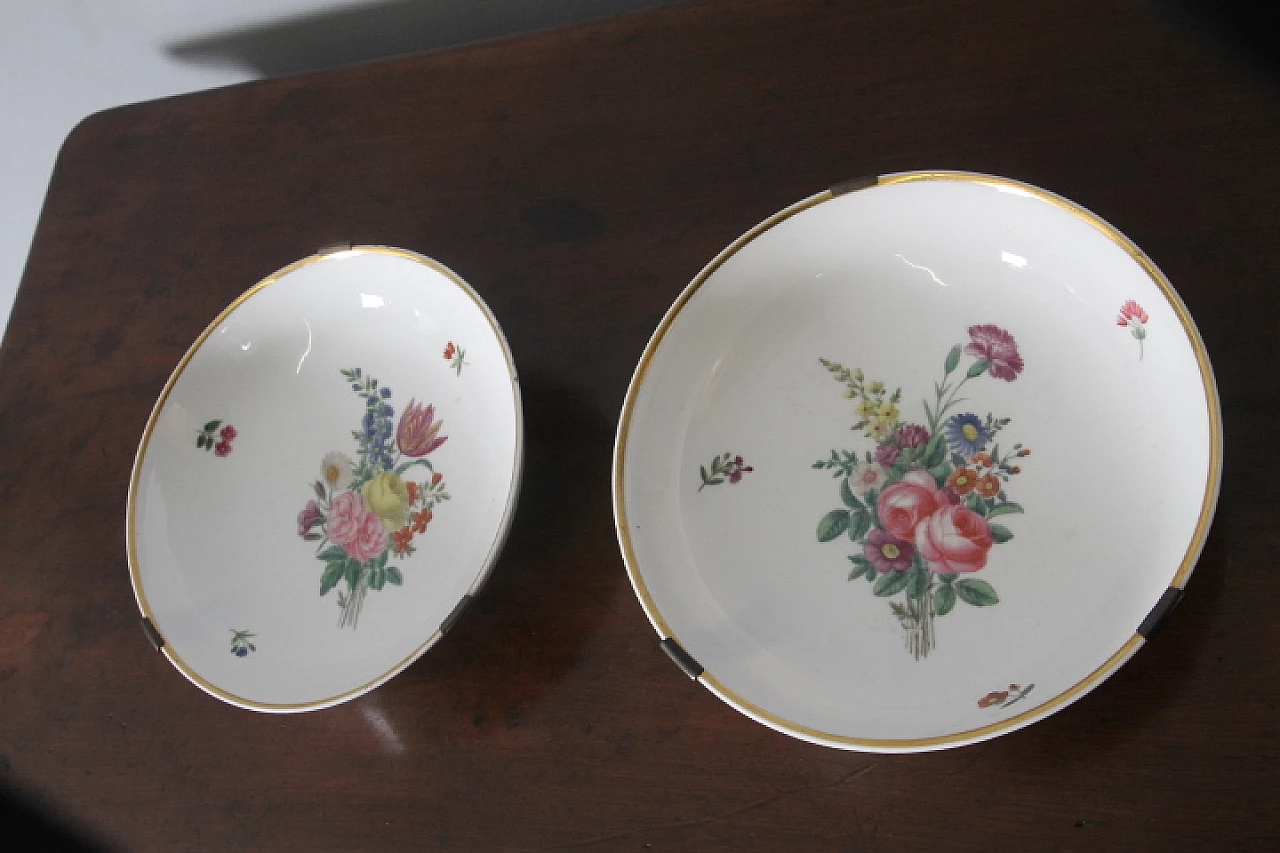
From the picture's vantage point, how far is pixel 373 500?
663 millimetres

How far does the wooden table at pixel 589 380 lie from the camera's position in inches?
19.6

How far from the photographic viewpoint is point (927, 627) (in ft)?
1.74

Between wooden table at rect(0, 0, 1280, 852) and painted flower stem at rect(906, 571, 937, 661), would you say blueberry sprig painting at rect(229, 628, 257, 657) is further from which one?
painted flower stem at rect(906, 571, 937, 661)

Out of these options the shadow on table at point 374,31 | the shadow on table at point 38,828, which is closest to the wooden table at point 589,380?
the shadow on table at point 38,828

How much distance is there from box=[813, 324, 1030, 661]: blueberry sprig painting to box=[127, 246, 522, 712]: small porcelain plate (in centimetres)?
22

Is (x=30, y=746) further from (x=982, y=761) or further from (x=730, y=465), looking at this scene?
(x=982, y=761)

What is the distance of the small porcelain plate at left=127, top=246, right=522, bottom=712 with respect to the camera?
61 centimetres

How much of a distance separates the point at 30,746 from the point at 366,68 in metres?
0.61

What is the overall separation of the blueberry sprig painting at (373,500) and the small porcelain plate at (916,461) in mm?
179

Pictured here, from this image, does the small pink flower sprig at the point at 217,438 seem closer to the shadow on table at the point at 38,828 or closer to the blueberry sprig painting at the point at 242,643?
the blueberry sprig painting at the point at 242,643

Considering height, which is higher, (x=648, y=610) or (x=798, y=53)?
(x=798, y=53)

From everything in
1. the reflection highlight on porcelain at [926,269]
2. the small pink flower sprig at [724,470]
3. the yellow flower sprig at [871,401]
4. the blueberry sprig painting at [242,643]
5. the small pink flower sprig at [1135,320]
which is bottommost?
the blueberry sprig painting at [242,643]

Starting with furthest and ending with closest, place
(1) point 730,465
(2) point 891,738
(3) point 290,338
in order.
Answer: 1. (3) point 290,338
2. (1) point 730,465
3. (2) point 891,738

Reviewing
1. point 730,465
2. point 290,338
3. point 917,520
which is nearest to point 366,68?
point 290,338
